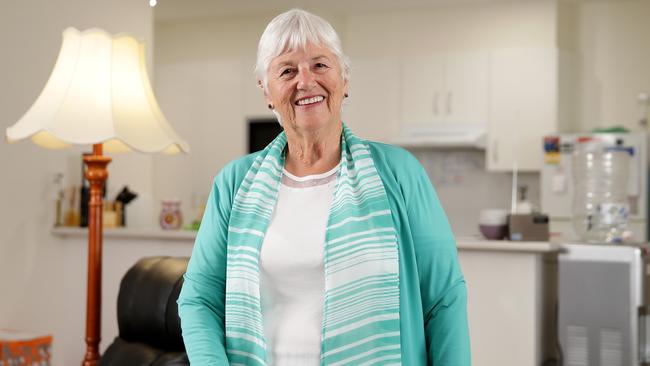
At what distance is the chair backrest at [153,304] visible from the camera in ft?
6.31

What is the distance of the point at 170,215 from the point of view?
3758mm

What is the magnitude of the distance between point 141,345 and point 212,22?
499 cm

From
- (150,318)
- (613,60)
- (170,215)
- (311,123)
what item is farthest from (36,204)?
(613,60)

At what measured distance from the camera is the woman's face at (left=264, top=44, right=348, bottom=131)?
1407mm

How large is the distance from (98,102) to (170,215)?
4.97 feet

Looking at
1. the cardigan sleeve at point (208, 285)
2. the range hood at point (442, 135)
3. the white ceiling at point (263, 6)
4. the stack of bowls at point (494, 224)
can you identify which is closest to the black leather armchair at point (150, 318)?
the cardigan sleeve at point (208, 285)

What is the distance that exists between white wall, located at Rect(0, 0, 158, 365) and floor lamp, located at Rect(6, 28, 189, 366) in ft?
3.41

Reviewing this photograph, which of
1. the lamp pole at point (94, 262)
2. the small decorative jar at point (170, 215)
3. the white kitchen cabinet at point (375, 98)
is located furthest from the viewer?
the white kitchen cabinet at point (375, 98)

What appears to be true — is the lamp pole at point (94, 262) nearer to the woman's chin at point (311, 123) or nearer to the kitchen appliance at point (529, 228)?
the woman's chin at point (311, 123)

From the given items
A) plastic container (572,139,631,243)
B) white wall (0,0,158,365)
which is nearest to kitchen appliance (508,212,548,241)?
plastic container (572,139,631,243)

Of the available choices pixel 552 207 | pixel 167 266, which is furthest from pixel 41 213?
pixel 552 207

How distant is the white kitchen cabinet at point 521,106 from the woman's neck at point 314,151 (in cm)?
437

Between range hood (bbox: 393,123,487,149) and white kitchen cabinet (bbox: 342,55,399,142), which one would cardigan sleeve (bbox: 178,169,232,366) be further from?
white kitchen cabinet (bbox: 342,55,399,142)

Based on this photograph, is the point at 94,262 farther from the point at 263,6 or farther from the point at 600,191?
the point at 263,6
